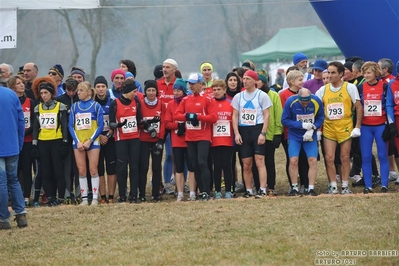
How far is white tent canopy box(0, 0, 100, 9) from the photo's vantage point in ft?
42.5

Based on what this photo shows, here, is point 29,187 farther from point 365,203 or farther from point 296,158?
point 365,203

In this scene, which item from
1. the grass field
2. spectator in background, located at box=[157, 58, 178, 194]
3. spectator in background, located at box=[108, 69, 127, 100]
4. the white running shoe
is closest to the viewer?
the grass field

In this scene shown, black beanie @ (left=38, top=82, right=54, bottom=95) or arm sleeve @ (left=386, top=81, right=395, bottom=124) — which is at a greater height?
black beanie @ (left=38, top=82, right=54, bottom=95)

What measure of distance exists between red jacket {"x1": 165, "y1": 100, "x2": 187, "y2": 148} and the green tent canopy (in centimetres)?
2293

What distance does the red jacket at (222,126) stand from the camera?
1277 cm

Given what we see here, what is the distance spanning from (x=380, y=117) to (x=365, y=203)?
1906mm

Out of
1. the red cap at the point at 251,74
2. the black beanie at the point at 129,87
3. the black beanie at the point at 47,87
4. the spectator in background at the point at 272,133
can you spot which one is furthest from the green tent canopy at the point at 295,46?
the black beanie at the point at 47,87

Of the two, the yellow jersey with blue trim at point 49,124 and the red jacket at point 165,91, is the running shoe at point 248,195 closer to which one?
the red jacket at point 165,91

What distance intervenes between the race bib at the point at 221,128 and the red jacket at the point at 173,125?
48cm

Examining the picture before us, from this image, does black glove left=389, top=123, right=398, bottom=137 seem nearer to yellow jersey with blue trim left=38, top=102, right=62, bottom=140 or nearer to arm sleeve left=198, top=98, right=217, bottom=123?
arm sleeve left=198, top=98, right=217, bottom=123

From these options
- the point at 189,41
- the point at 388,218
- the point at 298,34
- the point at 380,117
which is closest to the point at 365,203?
the point at 388,218

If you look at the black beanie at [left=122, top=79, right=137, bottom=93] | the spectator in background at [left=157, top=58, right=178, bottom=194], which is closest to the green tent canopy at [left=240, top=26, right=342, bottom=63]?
the spectator in background at [left=157, top=58, right=178, bottom=194]

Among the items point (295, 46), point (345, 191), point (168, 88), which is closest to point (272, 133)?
point (345, 191)

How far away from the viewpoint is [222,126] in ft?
42.0
